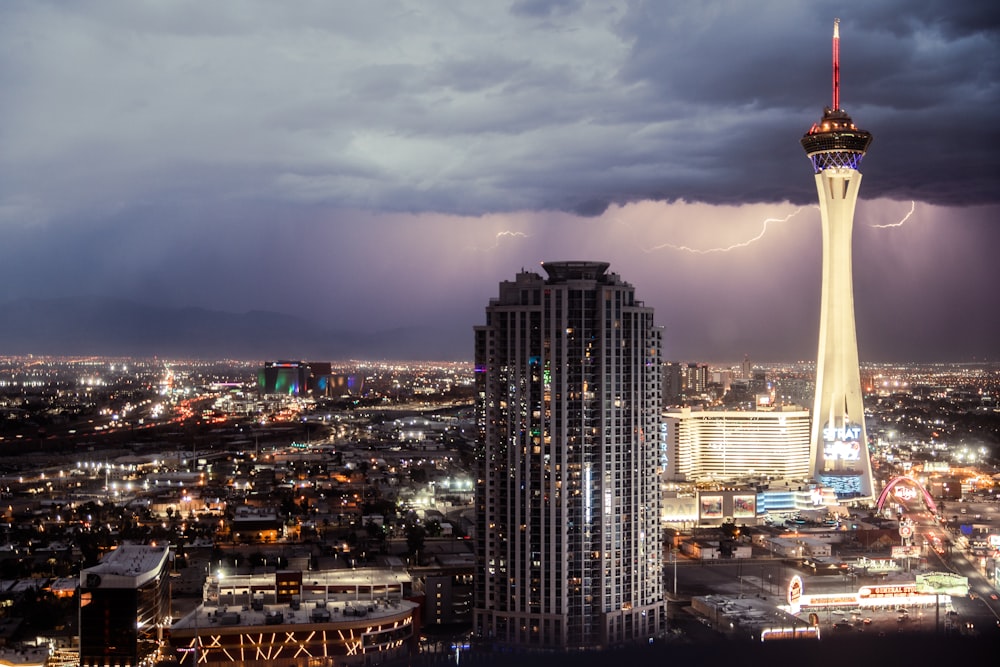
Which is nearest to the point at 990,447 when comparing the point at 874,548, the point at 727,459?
the point at 727,459

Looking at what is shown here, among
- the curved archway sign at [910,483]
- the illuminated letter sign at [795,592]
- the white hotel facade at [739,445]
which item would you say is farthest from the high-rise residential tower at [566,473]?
the white hotel facade at [739,445]

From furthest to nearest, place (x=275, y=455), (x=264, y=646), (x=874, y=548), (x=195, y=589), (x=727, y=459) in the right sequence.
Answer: (x=275, y=455) → (x=727, y=459) → (x=874, y=548) → (x=195, y=589) → (x=264, y=646)

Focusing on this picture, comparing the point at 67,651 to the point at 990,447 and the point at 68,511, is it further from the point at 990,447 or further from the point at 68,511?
the point at 990,447

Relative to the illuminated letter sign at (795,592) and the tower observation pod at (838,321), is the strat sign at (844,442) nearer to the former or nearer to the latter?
the tower observation pod at (838,321)

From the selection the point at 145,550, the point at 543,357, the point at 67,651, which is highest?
the point at 543,357

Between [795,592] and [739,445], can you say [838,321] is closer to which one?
[739,445]

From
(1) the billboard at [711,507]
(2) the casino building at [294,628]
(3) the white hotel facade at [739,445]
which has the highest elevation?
(3) the white hotel facade at [739,445]
